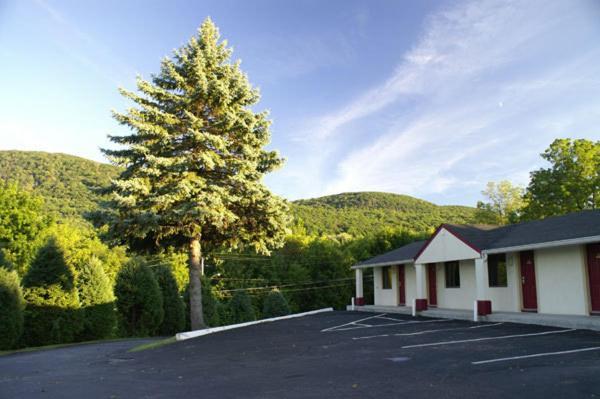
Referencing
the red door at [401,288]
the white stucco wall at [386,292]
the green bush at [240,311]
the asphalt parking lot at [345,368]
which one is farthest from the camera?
the green bush at [240,311]

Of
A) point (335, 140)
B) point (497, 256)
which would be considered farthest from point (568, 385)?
point (335, 140)

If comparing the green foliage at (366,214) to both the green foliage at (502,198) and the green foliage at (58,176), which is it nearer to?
the green foliage at (502,198)

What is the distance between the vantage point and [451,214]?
7269 centimetres

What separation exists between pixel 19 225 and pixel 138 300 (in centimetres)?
2363

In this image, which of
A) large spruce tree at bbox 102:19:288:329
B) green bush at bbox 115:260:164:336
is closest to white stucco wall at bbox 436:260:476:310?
large spruce tree at bbox 102:19:288:329

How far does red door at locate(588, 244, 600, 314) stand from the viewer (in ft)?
46.8

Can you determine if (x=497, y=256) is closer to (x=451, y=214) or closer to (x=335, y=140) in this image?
(x=335, y=140)

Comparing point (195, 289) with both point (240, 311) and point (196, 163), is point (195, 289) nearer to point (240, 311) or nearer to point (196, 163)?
point (196, 163)

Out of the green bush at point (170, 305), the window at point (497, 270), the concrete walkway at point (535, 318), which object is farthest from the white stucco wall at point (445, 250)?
the green bush at point (170, 305)

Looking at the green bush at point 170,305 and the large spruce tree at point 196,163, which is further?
the green bush at point 170,305

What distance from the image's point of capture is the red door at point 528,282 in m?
16.7

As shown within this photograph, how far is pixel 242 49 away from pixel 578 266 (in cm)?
1644

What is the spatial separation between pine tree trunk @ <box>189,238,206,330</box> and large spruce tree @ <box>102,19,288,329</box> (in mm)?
42

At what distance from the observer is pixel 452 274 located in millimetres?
21109
